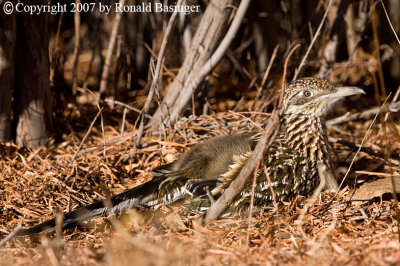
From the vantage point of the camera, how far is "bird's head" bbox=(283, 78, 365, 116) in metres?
3.82

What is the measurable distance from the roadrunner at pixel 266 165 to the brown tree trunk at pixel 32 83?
1452 mm

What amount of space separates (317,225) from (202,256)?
0.95 metres

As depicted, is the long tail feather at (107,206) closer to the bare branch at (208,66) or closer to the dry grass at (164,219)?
the dry grass at (164,219)

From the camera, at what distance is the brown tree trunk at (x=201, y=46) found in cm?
416

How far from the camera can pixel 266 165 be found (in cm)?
360

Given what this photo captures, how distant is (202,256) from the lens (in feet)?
8.80

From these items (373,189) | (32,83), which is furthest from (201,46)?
(373,189)

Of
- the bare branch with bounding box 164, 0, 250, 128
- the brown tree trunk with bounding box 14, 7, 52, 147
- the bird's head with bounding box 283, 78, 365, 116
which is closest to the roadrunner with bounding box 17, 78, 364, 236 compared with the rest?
the bird's head with bounding box 283, 78, 365, 116

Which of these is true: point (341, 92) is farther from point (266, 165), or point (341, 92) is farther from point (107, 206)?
point (107, 206)

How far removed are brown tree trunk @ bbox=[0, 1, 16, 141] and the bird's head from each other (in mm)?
2325

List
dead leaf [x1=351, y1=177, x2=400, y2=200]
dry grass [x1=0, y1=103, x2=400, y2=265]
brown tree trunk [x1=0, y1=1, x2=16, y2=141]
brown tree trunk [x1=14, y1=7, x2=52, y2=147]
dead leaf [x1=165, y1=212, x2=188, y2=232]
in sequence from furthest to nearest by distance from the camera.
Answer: brown tree trunk [x1=14, y1=7, x2=52, y2=147] → brown tree trunk [x1=0, y1=1, x2=16, y2=141] → dead leaf [x1=351, y1=177, x2=400, y2=200] → dead leaf [x1=165, y1=212, x2=188, y2=232] → dry grass [x1=0, y1=103, x2=400, y2=265]

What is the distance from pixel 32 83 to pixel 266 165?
2252 millimetres

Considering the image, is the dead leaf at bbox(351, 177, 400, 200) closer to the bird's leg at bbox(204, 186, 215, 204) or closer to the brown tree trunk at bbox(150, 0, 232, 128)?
the bird's leg at bbox(204, 186, 215, 204)

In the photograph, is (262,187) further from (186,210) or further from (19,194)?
(19,194)
